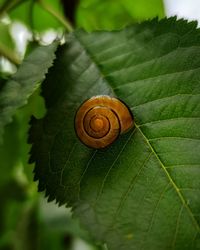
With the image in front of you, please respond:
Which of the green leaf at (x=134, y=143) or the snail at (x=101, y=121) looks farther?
the snail at (x=101, y=121)

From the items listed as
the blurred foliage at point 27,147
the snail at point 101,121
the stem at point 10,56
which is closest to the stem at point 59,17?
the blurred foliage at point 27,147

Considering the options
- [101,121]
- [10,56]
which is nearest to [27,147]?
[10,56]

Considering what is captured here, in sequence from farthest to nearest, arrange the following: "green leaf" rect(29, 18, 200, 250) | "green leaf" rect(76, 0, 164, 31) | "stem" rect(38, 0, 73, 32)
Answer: "green leaf" rect(76, 0, 164, 31)
"stem" rect(38, 0, 73, 32)
"green leaf" rect(29, 18, 200, 250)

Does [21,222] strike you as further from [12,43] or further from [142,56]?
[142,56]

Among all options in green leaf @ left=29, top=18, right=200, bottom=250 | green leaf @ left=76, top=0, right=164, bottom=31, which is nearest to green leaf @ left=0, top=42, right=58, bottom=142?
green leaf @ left=29, top=18, right=200, bottom=250

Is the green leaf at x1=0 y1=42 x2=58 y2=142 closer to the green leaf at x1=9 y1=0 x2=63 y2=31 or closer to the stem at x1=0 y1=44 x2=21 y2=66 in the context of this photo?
the stem at x1=0 y1=44 x2=21 y2=66

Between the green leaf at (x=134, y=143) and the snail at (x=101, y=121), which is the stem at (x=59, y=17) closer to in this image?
the green leaf at (x=134, y=143)
